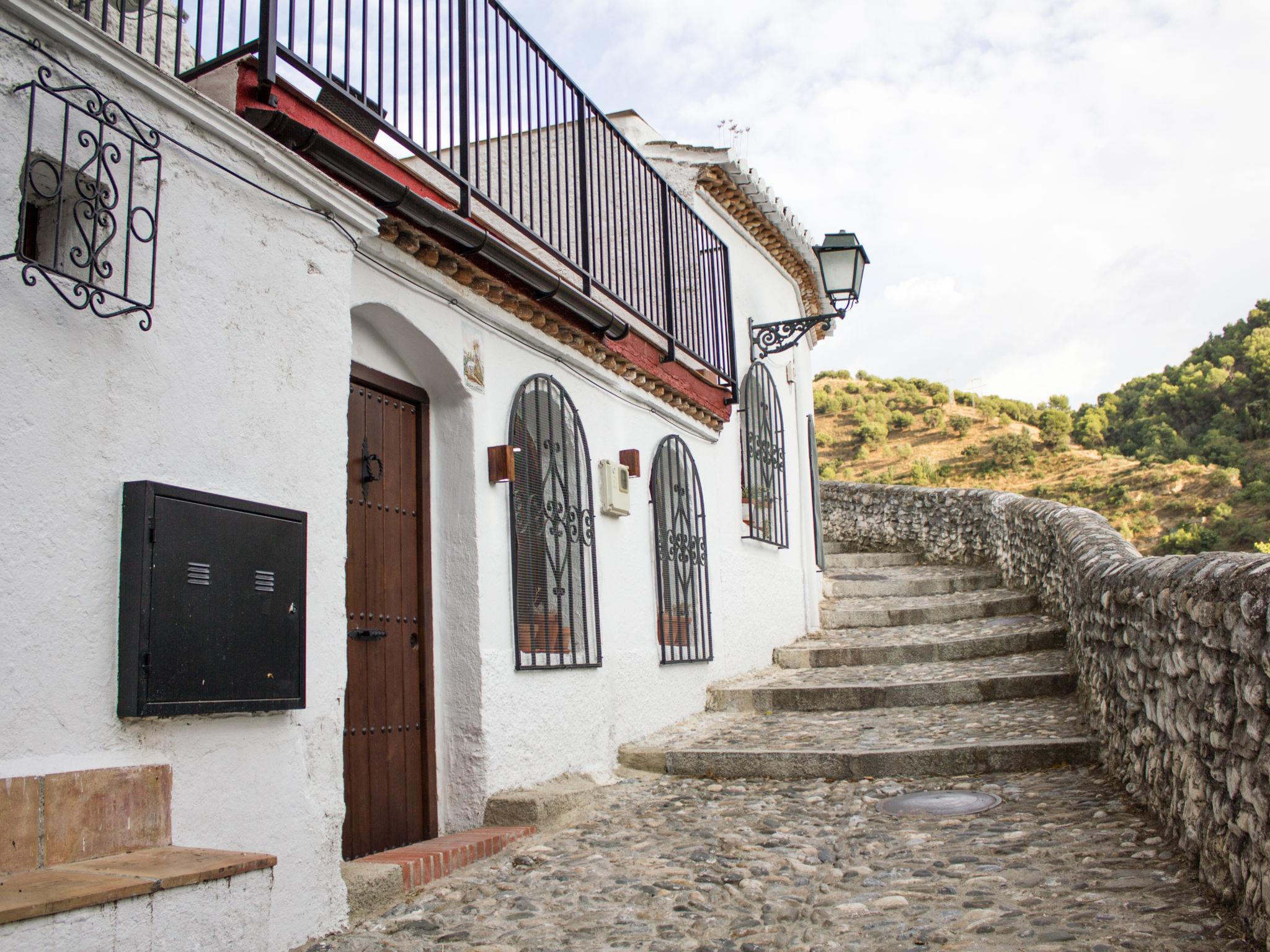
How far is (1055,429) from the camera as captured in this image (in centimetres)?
4000

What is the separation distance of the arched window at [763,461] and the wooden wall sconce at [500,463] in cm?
446

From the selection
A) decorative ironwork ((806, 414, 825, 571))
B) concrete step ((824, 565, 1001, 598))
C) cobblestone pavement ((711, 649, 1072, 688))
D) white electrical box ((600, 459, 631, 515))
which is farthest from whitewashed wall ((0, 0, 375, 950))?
concrete step ((824, 565, 1001, 598))

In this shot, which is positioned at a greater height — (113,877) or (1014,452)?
(1014,452)

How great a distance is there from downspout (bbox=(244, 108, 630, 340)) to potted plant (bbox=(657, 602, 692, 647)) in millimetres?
2238

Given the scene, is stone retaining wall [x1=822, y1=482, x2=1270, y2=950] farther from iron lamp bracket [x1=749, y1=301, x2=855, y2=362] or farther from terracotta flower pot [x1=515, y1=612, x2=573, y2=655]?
iron lamp bracket [x1=749, y1=301, x2=855, y2=362]

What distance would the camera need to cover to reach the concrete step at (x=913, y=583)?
488 inches

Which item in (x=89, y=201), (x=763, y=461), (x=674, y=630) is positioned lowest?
(x=674, y=630)

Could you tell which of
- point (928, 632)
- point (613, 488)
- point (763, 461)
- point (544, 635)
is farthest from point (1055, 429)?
point (544, 635)

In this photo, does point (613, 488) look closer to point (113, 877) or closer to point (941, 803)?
point (941, 803)

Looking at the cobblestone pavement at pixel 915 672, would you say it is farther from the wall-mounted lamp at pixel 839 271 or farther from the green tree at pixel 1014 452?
the green tree at pixel 1014 452

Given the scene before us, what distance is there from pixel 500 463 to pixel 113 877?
3.12 meters

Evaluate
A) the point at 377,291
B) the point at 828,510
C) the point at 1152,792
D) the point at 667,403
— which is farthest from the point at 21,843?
the point at 828,510

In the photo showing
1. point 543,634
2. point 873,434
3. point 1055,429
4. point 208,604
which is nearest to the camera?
point 208,604

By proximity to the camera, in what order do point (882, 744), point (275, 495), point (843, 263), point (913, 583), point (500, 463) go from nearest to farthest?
point (275, 495) < point (500, 463) < point (882, 744) < point (843, 263) < point (913, 583)
